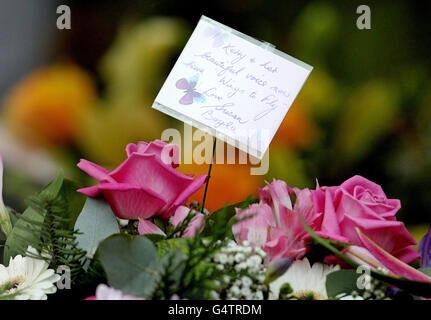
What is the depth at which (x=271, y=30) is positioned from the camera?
0.71 metres

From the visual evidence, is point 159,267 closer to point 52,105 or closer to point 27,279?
point 27,279

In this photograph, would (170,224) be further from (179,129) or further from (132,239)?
(179,129)

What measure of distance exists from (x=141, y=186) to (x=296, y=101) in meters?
0.37

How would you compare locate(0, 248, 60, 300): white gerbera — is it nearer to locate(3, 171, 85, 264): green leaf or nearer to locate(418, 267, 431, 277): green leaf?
locate(3, 171, 85, 264): green leaf

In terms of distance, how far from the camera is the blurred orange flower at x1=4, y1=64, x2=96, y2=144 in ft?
2.37

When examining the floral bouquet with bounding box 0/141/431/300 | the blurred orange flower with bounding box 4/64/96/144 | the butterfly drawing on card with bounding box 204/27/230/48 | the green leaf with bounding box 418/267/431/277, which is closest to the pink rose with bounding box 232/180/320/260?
the floral bouquet with bounding box 0/141/431/300

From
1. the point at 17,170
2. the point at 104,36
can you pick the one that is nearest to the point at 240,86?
the point at 104,36

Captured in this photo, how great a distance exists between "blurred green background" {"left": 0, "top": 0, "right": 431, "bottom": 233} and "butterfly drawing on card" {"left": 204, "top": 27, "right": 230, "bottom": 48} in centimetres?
12

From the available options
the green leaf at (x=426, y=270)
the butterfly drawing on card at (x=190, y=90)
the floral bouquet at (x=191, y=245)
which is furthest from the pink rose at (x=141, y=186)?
the green leaf at (x=426, y=270)

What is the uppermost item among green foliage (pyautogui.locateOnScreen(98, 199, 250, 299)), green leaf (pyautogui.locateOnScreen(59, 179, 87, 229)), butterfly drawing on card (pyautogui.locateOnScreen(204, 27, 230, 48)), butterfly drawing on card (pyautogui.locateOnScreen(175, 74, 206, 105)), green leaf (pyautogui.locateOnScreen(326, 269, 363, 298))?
butterfly drawing on card (pyautogui.locateOnScreen(204, 27, 230, 48))

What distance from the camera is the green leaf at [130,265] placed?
14.4 inches
